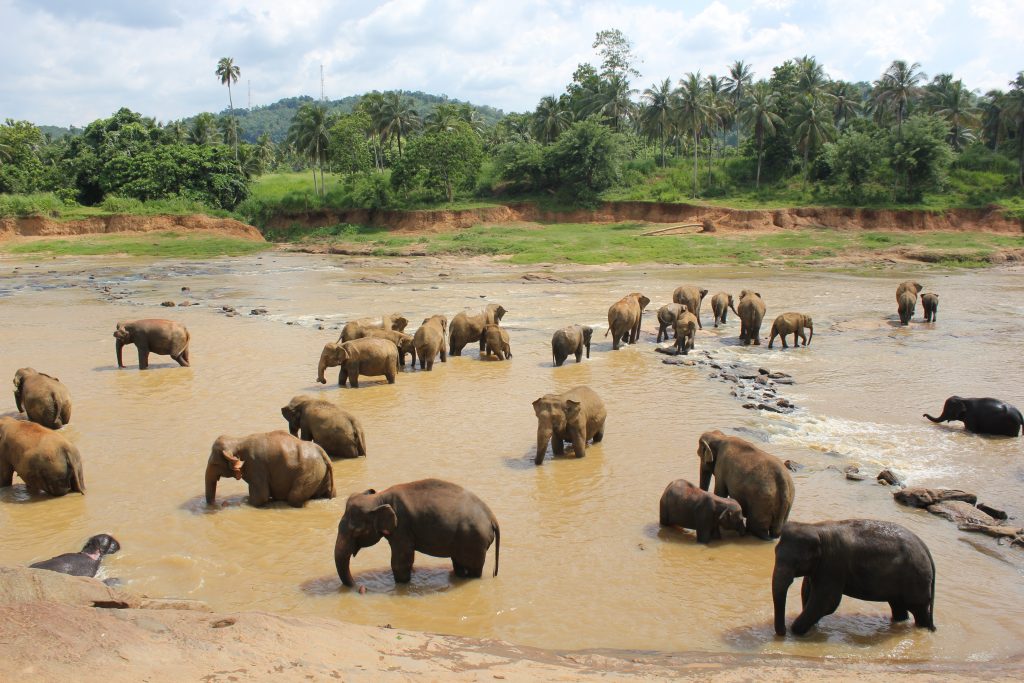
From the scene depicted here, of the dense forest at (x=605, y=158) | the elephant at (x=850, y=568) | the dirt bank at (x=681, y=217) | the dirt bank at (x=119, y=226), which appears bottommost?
the elephant at (x=850, y=568)

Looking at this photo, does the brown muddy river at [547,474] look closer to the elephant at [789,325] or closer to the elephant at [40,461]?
the elephant at [40,461]

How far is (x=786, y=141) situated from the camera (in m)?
67.4

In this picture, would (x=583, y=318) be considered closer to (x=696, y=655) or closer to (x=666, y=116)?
(x=696, y=655)

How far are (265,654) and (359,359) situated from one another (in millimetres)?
10670

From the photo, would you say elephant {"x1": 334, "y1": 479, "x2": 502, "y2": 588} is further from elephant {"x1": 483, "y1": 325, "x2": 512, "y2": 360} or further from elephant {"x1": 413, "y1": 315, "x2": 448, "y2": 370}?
elephant {"x1": 483, "y1": 325, "x2": 512, "y2": 360}

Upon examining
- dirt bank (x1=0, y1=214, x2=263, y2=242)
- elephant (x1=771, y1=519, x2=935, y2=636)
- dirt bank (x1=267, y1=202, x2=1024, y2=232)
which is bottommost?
elephant (x1=771, y1=519, x2=935, y2=636)

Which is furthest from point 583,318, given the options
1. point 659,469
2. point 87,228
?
point 87,228

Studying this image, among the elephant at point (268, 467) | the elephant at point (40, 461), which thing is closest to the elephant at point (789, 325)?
the elephant at point (268, 467)

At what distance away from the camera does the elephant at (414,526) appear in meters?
7.54

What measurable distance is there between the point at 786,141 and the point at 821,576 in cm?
6586

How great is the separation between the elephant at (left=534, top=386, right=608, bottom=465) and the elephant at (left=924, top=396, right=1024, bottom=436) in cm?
589

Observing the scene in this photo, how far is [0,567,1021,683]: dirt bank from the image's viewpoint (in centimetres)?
522

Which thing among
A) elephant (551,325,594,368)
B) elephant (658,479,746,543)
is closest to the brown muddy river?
elephant (658,479,746,543)

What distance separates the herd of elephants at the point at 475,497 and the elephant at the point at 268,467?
0.5 inches
